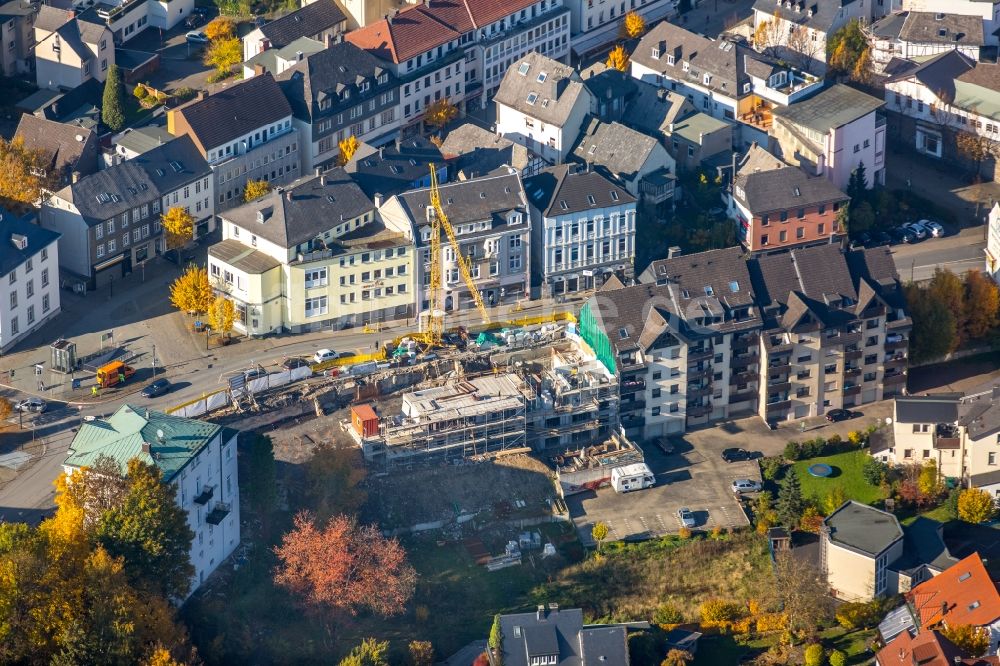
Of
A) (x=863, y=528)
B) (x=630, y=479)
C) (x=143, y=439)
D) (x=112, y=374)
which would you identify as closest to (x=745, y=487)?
(x=630, y=479)

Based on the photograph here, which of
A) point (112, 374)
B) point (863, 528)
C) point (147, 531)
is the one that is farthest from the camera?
point (112, 374)

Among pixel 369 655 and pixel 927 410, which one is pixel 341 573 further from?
pixel 927 410

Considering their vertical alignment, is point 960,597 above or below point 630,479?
below

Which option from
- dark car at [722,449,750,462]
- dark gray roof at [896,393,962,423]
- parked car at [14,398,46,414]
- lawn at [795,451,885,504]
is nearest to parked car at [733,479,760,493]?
dark car at [722,449,750,462]

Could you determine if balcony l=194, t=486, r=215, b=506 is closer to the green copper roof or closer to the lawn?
the green copper roof

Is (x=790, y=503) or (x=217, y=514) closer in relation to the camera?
(x=217, y=514)

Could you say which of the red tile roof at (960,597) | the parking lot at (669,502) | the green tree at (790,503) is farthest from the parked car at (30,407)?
the red tile roof at (960,597)
